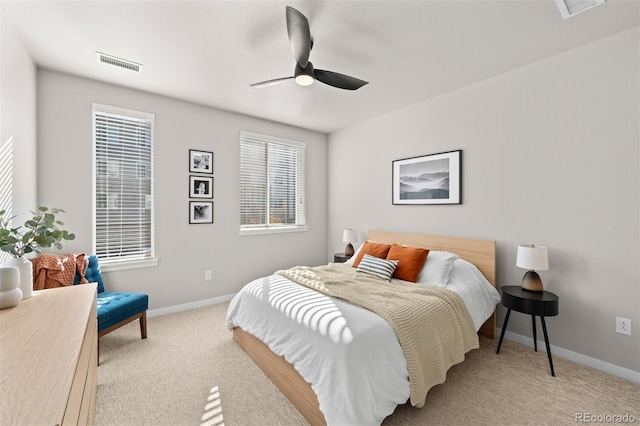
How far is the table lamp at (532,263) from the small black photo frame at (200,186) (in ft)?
11.9

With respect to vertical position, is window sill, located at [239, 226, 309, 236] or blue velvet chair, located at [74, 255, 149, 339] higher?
window sill, located at [239, 226, 309, 236]

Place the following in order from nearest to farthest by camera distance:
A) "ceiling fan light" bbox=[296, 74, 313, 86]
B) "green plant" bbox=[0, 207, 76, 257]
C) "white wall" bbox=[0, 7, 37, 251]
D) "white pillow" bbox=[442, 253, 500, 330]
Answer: "green plant" bbox=[0, 207, 76, 257] → "white wall" bbox=[0, 7, 37, 251] → "ceiling fan light" bbox=[296, 74, 313, 86] → "white pillow" bbox=[442, 253, 500, 330]

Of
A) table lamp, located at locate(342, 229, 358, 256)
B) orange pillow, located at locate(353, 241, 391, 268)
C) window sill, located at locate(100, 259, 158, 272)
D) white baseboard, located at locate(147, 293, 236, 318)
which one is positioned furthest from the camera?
table lamp, located at locate(342, 229, 358, 256)

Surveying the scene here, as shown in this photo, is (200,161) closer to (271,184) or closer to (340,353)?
(271,184)

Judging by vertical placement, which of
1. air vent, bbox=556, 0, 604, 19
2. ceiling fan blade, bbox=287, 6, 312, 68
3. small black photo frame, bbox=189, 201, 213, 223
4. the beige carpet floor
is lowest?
the beige carpet floor

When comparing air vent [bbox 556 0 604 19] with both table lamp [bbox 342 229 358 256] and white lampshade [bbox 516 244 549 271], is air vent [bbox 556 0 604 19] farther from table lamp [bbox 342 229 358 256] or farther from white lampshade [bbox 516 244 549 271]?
table lamp [bbox 342 229 358 256]

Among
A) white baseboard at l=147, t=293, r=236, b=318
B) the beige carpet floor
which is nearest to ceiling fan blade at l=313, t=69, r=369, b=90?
the beige carpet floor

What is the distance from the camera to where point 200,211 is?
12.7ft

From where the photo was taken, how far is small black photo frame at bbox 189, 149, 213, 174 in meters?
3.78

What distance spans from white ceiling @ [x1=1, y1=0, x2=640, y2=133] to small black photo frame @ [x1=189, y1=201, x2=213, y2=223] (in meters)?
1.41

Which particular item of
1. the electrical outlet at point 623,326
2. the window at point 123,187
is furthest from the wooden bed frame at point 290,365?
the window at point 123,187

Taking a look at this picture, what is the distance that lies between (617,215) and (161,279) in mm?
4631

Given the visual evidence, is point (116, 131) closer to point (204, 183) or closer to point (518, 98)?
point (204, 183)

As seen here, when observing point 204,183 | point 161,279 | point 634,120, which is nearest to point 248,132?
point 204,183
